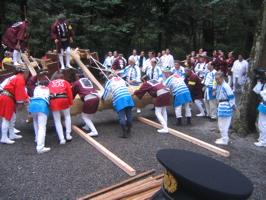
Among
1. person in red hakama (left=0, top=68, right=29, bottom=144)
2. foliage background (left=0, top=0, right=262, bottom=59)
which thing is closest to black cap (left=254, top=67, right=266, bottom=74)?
person in red hakama (left=0, top=68, right=29, bottom=144)

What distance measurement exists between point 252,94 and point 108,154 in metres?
5.09

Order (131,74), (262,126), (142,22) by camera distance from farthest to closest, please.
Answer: (142,22) < (131,74) < (262,126)

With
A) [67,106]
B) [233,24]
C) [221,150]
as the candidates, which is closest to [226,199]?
[221,150]

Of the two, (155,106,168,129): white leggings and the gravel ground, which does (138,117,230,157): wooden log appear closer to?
the gravel ground

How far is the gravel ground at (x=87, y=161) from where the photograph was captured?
6.47 m

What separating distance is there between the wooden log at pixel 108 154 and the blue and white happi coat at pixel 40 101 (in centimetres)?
144

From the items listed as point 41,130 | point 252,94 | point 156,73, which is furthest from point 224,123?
point 156,73

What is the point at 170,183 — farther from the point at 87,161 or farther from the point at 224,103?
the point at 224,103

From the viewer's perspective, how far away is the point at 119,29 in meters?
24.6

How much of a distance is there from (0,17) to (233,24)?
700 inches

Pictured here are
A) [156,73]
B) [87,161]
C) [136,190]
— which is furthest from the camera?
[156,73]

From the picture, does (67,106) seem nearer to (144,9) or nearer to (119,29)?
(119,29)

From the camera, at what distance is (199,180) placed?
7.34 feet

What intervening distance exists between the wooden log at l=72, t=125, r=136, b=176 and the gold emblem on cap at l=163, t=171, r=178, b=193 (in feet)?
15.3
